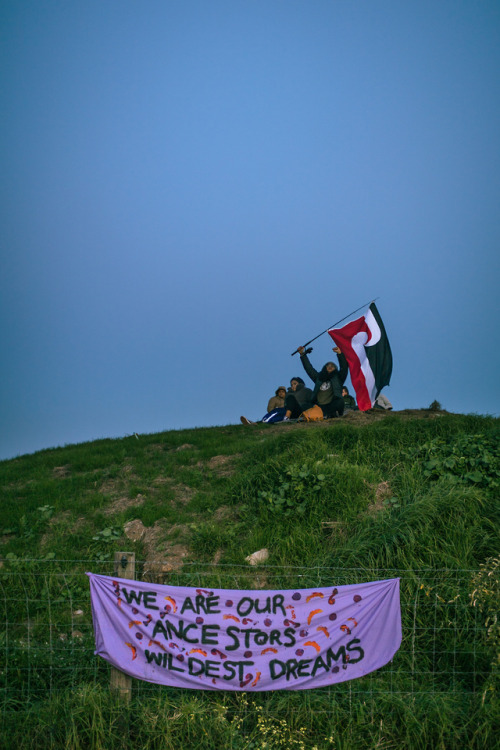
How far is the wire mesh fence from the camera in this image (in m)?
5.09

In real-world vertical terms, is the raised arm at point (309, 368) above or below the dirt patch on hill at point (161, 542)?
above

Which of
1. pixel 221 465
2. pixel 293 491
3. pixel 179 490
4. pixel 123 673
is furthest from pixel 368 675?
pixel 221 465

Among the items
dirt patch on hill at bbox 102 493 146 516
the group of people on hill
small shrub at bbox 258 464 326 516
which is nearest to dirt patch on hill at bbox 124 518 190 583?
dirt patch on hill at bbox 102 493 146 516

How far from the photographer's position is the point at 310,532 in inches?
305

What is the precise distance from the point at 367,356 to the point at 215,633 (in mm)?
8963

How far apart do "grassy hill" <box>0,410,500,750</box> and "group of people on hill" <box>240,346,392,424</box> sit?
1111 millimetres

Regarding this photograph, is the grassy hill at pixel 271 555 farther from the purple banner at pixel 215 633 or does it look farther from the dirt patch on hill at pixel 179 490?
the purple banner at pixel 215 633

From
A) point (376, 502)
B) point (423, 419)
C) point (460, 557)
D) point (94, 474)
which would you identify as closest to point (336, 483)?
point (376, 502)

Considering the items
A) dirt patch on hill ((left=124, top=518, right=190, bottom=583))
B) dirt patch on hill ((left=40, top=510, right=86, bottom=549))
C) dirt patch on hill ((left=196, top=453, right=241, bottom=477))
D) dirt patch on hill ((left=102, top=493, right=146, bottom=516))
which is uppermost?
dirt patch on hill ((left=196, top=453, right=241, bottom=477))

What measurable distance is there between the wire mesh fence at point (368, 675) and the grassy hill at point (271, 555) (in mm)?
20

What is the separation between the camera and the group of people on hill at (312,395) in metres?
13.1

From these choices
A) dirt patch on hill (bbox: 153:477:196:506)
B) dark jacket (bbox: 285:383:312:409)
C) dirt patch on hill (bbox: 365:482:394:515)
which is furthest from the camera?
dark jacket (bbox: 285:383:312:409)

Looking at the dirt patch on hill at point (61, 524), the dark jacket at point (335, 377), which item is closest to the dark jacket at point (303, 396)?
the dark jacket at point (335, 377)

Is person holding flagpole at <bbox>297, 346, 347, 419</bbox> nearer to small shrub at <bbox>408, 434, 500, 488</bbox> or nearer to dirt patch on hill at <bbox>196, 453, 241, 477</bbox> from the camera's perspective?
dirt patch on hill at <bbox>196, 453, 241, 477</bbox>
